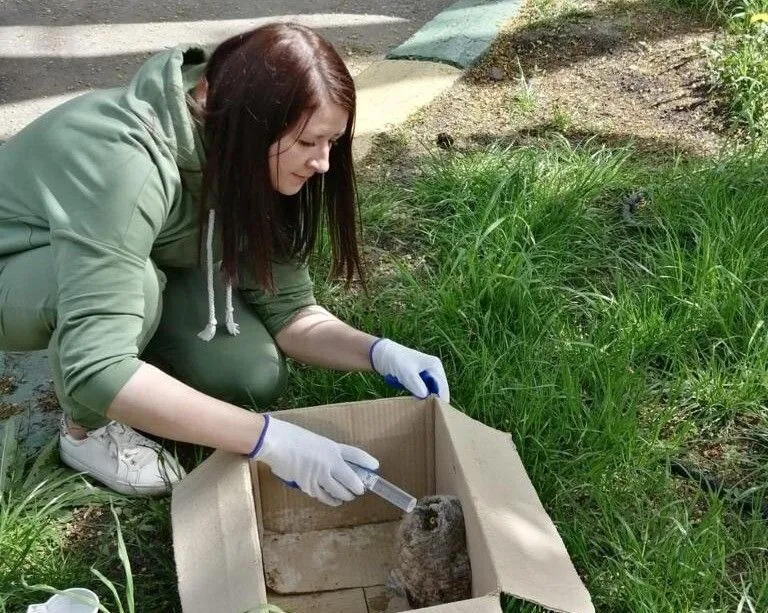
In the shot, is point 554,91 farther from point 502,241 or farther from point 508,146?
point 502,241

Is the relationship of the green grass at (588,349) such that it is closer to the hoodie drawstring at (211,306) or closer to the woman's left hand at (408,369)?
the woman's left hand at (408,369)

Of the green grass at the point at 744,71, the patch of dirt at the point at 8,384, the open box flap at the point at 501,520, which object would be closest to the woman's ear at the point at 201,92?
the open box flap at the point at 501,520

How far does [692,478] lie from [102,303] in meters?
1.27

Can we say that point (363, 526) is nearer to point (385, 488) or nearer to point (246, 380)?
point (385, 488)

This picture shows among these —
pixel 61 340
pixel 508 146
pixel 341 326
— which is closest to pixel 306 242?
pixel 341 326

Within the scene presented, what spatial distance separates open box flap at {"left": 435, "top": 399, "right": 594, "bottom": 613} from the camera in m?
1.44

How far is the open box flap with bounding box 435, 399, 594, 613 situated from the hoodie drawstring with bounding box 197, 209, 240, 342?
1.76 feet

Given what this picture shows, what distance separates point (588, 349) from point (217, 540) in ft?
3.43

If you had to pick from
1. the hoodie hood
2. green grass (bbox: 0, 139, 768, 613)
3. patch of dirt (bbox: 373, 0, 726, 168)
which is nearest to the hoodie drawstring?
the hoodie hood

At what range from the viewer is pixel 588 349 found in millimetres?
2258

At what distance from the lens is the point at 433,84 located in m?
3.58

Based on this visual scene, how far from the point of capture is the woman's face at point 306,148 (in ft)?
5.62

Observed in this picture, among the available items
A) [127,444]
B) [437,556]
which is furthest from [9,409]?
[437,556]

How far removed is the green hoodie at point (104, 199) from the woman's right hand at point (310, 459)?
0.28m
